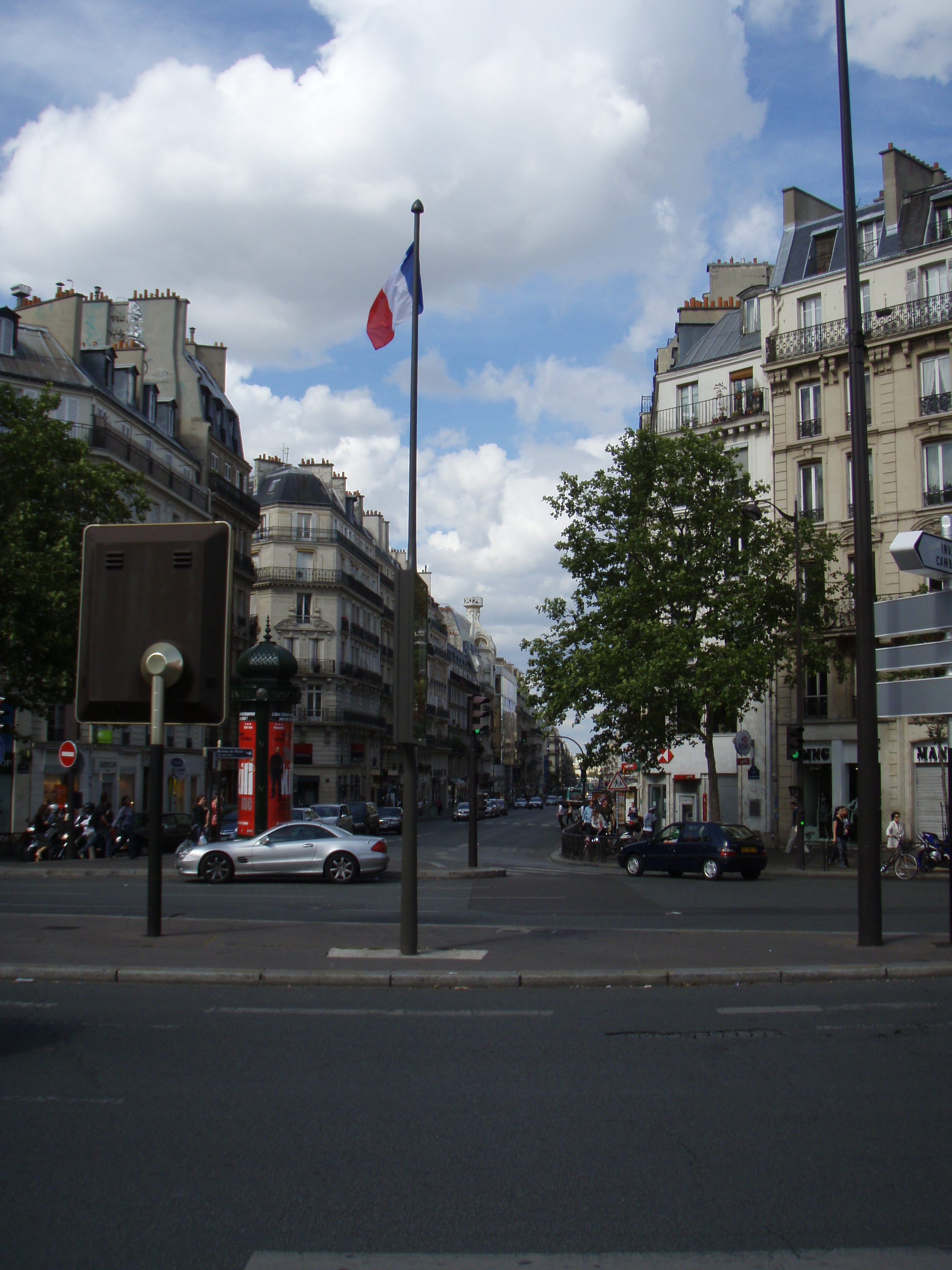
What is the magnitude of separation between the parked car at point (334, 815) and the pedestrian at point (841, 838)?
13.9m

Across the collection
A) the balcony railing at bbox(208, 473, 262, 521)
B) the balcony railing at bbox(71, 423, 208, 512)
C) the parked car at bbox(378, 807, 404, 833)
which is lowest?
the parked car at bbox(378, 807, 404, 833)

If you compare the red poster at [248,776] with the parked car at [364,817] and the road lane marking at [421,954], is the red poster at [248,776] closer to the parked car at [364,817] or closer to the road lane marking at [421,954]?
the parked car at [364,817]

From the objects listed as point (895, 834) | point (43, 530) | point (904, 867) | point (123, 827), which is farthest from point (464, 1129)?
point (43, 530)

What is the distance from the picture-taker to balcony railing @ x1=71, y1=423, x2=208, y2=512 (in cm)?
4362

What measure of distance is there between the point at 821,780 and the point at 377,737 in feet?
154

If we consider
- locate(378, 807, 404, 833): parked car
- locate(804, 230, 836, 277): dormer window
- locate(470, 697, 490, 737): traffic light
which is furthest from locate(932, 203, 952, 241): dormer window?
locate(378, 807, 404, 833): parked car

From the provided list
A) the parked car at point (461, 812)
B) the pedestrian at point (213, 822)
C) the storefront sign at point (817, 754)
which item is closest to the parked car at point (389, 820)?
the storefront sign at point (817, 754)

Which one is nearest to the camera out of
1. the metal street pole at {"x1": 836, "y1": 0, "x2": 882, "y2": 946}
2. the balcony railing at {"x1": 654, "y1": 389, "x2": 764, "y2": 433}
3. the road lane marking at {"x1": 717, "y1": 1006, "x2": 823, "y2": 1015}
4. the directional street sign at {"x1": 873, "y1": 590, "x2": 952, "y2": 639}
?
the road lane marking at {"x1": 717, "y1": 1006, "x2": 823, "y2": 1015}

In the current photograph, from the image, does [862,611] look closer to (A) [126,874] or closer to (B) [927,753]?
(A) [126,874]

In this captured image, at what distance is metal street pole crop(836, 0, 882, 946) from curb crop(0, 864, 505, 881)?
13621mm

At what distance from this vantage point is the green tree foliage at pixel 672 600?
1323 inches

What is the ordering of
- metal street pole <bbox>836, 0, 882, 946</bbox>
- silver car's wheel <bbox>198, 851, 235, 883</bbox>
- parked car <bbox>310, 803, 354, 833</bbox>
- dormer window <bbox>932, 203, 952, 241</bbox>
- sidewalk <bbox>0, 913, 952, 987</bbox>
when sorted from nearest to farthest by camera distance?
sidewalk <bbox>0, 913, 952, 987</bbox> → metal street pole <bbox>836, 0, 882, 946</bbox> → silver car's wheel <bbox>198, 851, 235, 883</bbox> → parked car <bbox>310, 803, 354, 833</bbox> → dormer window <bbox>932, 203, 952, 241</bbox>

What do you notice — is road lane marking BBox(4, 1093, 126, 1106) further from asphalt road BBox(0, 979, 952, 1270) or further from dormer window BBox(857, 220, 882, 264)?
dormer window BBox(857, 220, 882, 264)

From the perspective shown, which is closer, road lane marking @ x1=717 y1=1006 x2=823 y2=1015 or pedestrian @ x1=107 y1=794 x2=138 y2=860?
road lane marking @ x1=717 y1=1006 x2=823 y2=1015
